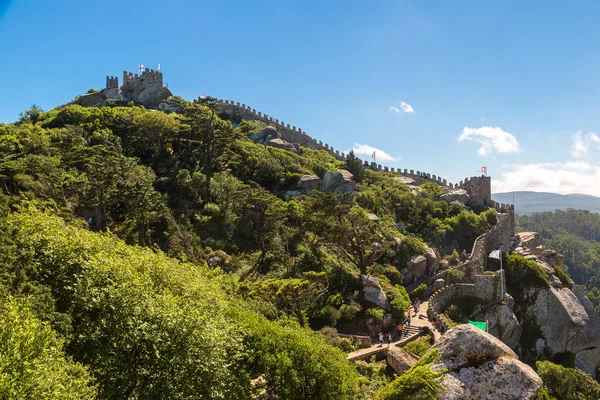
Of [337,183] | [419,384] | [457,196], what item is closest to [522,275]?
[457,196]

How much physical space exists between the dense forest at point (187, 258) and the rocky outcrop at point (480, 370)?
75 cm

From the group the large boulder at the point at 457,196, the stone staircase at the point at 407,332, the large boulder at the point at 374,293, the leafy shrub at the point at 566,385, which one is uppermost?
the large boulder at the point at 457,196

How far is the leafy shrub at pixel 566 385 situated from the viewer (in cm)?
2323

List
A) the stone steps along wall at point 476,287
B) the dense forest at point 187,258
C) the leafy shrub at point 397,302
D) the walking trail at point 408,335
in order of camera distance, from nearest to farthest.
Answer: the dense forest at point 187,258 < the walking trail at point 408,335 < the leafy shrub at point 397,302 < the stone steps along wall at point 476,287

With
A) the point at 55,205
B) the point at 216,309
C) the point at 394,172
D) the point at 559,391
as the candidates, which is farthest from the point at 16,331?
the point at 394,172

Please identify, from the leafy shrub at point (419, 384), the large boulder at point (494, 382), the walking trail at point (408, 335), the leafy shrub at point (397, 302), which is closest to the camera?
the large boulder at point (494, 382)

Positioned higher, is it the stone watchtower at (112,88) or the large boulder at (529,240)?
the stone watchtower at (112,88)

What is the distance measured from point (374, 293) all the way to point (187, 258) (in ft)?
39.3

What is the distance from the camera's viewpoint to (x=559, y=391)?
2345 cm

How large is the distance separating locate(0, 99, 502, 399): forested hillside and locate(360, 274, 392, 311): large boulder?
0.66 metres

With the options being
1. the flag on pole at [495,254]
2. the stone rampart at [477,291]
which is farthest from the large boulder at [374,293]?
the flag on pole at [495,254]

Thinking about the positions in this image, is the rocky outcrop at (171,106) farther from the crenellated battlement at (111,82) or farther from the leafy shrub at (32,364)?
the leafy shrub at (32,364)

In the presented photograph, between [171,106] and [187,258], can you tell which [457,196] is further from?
[171,106]

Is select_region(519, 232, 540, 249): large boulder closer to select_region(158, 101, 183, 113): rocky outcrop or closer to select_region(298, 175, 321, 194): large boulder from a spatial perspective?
select_region(298, 175, 321, 194): large boulder
